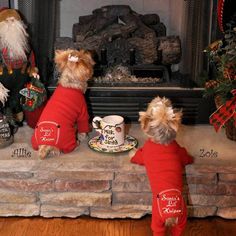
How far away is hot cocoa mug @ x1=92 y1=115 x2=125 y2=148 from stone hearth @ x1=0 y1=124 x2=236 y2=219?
67mm

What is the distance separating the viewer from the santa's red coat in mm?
A: 1834

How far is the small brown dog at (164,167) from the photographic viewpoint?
1.50 metres

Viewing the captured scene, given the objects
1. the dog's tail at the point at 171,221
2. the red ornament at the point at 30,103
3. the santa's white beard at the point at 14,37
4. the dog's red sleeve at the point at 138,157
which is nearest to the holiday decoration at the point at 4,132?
the red ornament at the point at 30,103

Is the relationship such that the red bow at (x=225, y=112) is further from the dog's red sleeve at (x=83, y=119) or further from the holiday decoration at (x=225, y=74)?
the dog's red sleeve at (x=83, y=119)

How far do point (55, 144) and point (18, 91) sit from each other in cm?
42

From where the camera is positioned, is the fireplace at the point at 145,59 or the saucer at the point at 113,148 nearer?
the saucer at the point at 113,148

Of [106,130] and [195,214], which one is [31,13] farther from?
[195,214]

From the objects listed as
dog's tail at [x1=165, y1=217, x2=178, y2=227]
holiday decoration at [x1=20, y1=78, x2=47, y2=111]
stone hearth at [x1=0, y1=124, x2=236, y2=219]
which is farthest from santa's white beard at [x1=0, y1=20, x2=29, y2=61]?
dog's tail at [x1=165, y1=217, x2=178, y2=227]

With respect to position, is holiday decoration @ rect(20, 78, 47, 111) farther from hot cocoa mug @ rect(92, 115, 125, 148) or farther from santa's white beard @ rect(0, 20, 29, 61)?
hot cocoa mug @ rect(92, 115, 125, 148)

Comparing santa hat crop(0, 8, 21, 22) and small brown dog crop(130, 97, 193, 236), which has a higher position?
santa hat crop(0, 8, 21, 22)

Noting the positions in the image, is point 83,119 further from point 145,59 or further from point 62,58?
point 145,59

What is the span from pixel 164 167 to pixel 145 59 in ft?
3.01

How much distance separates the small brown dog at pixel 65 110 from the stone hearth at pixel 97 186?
0.19 ft

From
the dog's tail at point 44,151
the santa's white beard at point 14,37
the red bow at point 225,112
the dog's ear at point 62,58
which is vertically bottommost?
the dog's tail at point 44,151
